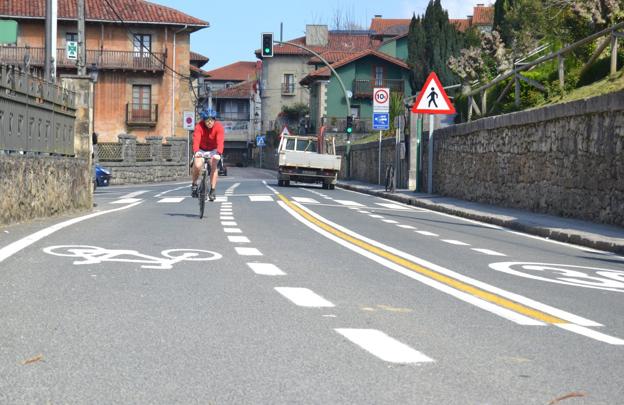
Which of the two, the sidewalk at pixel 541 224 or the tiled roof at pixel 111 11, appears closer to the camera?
the sidewalk at pixel 541 224

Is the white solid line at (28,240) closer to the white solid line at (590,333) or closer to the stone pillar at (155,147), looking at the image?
the white solid line at (590,333)

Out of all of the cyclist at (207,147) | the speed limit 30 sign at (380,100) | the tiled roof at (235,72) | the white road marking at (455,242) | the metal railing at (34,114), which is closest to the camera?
the white road marking at (455,242)

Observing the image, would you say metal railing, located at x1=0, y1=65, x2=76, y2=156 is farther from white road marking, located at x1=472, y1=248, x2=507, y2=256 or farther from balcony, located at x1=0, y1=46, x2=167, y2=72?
balcony, located at x1=0, y1=46, x2=167, y2=72

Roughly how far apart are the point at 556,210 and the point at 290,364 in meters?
15.8

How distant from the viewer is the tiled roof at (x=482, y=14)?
10853 centimetres

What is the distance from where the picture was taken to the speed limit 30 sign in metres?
42.5

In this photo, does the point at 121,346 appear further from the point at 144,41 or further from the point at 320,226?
the point at 144,41

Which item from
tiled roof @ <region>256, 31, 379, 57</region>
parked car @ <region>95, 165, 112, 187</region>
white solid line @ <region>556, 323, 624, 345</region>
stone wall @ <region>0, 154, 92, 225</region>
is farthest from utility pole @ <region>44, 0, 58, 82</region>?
tiled roof @ <region>256, 31, 379, 57</region>

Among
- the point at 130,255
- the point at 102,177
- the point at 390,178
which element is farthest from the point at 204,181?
the point at 102,177

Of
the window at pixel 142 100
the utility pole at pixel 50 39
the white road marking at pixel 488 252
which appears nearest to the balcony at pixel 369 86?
the window at pixel 142 100

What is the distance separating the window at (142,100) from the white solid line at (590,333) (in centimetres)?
6289

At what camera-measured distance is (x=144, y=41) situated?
69125 millimetres

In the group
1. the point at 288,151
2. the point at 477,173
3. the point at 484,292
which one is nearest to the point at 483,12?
the point at 288,151

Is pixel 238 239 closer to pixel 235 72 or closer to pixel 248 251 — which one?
pixel 248 251
